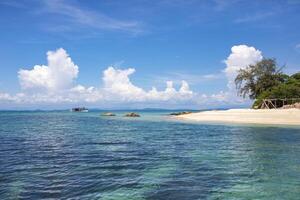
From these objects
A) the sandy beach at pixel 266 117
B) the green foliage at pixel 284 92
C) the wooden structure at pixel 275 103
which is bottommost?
the sandy beach at pixel 266 117

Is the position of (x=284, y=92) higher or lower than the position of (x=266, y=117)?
higher

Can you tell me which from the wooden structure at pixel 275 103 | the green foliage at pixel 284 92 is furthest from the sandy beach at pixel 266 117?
the green foliage at pixel 284 92

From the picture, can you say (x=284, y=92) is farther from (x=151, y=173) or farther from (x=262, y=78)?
(x=151, y=173)

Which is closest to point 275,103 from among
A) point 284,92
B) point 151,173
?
point 284,92

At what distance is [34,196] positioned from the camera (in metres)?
14.1

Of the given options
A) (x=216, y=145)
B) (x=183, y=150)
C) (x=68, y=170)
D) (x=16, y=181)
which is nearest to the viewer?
(x=16, y=181)

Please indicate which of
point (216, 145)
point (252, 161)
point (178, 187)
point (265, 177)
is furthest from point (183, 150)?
point (178, 187)

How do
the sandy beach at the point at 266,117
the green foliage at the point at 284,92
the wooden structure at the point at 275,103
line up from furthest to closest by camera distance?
the green foliage at the point at 284,92 < the wooden structure at the point at 275,103 < the sandy beach at the point at 266,117

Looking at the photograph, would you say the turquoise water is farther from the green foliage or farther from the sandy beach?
the green foliage

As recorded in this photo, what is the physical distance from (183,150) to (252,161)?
684 cm

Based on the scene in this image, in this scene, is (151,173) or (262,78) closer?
(151,173)

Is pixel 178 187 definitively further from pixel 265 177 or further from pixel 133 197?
pixel 265 177

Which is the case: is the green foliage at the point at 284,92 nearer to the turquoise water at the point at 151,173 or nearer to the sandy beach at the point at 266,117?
the sandy beach at the point at 266,117

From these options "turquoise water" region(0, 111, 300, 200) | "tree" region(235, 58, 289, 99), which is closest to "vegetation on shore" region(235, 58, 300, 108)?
"tree" region(235, 58, 289, 99)
